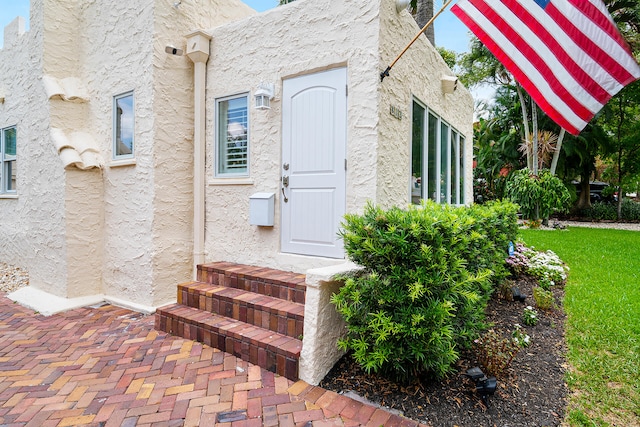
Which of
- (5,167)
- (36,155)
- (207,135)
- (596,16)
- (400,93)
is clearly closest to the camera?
(596,16)

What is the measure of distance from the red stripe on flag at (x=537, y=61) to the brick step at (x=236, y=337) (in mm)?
3523

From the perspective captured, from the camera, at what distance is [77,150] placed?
535 cm

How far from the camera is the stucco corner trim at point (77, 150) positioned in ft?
16.9

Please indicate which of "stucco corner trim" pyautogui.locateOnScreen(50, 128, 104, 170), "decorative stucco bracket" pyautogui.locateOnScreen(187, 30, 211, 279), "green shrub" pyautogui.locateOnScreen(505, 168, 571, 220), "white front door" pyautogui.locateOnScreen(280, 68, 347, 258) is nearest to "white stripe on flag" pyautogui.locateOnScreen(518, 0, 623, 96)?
"white front door" pyautogui.locateOnScreen(280, 68, 347, 258)

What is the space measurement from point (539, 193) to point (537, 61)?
11.5 m

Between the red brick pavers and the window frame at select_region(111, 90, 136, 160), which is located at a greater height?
the window frame at select_region(111, 90, 136, 160)

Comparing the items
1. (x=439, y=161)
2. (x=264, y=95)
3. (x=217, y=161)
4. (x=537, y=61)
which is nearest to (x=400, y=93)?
(x=537, y=61)

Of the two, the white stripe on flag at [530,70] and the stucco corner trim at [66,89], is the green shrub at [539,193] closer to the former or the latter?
the white stripe on flag at [530,70]

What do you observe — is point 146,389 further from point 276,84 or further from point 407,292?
point 276,84

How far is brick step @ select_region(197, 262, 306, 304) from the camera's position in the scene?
3.81m

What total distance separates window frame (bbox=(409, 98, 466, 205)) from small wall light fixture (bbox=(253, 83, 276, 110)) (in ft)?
A: 6.21

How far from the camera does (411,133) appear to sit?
188 inches

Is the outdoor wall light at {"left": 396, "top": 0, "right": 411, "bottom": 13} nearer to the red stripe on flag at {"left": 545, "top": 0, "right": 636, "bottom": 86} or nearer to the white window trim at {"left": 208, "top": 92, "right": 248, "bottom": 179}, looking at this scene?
the red stripe on flag at {"left": 545, "top": 0, "right": 636, "bottom": 86}

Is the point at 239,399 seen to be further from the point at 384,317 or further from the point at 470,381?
the point at 470,381
